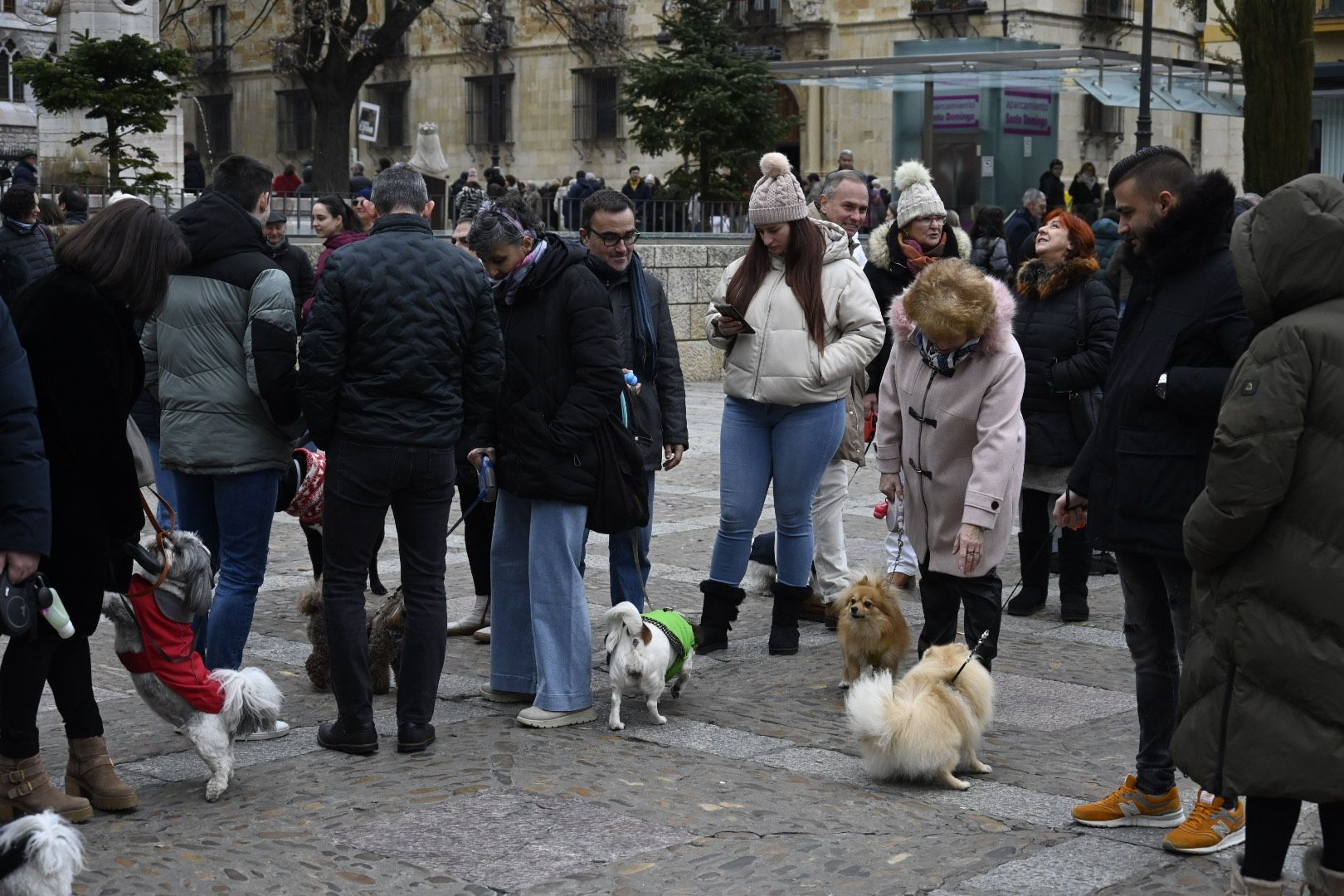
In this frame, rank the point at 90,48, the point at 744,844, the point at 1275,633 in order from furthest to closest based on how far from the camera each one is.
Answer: the point at 90,48, the point at 744,844, the point at 1275,633

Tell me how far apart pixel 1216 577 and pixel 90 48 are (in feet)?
51.2

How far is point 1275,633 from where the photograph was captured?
3.90 meters

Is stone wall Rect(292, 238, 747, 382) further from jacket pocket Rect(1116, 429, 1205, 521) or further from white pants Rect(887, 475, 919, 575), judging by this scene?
jacket pocket Rect(1116, 429, 1205, 521)

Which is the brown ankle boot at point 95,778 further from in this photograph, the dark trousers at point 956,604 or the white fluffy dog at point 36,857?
the dark trousers at point 956,604

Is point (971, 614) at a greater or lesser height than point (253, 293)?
lesser

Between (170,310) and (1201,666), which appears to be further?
(170,310)

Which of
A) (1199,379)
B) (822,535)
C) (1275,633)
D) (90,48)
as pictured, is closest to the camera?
(1275,633)

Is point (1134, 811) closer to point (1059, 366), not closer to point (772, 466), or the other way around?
point (772, 466)

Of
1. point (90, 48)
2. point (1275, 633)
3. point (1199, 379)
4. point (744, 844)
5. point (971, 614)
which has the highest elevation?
point (90, 48)

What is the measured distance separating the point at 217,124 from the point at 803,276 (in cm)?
5853


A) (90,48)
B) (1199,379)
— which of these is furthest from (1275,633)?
(90,48)

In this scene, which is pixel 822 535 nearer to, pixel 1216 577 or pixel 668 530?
pixel 668 530

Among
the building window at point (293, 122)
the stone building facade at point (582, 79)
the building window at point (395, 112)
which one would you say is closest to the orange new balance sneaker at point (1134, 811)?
the stone building facade at point (582, 79)

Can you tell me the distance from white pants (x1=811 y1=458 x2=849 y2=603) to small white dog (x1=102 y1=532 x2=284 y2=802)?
3492 mm
